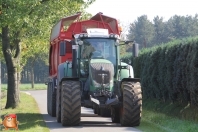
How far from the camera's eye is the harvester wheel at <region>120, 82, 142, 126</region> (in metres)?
16.1

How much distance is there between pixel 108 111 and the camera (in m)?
20.7

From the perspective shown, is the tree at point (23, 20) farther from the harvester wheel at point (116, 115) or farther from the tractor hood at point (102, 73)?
the harvester wheel at point (116, 115)

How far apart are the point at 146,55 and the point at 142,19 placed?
108125 mm

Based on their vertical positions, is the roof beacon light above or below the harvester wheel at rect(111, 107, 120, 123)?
above

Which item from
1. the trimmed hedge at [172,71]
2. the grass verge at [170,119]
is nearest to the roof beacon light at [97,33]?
the trimmed hedge at [172,71]

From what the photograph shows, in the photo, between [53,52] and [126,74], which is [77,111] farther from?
[53,52]

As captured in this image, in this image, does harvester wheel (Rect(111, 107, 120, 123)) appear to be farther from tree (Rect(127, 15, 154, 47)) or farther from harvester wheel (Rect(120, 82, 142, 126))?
tree (Rect(127, 15, 154, 47))

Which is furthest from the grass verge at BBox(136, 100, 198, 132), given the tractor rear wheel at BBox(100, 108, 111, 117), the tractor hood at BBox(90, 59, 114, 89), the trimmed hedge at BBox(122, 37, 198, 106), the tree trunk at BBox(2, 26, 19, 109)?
the tree trunk at BBox(2, 26, 19, 109)

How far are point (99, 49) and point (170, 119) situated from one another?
364 centimetres

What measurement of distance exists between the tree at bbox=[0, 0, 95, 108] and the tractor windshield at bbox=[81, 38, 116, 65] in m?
6.04

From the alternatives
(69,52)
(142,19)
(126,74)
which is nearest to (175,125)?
(126,74)

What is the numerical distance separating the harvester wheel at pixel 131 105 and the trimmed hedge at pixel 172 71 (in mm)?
2327

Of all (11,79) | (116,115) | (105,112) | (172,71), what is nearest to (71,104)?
(116,115)

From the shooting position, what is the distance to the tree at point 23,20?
22.8 m
